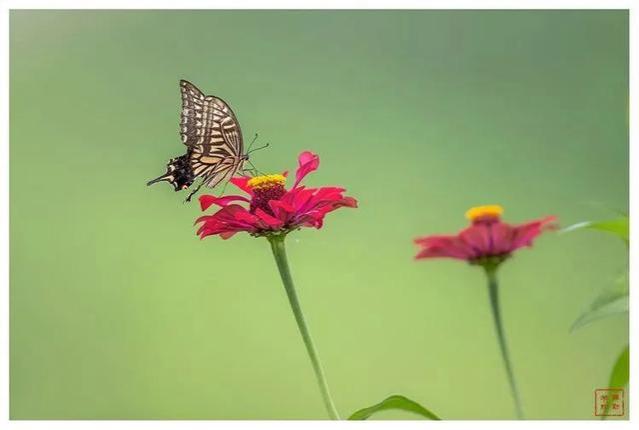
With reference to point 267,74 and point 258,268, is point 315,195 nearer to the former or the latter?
point 258,268

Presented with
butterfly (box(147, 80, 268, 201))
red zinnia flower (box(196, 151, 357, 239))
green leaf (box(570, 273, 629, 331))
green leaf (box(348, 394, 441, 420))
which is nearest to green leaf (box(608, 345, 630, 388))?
green leaf (box(570, 273, 629, 331))

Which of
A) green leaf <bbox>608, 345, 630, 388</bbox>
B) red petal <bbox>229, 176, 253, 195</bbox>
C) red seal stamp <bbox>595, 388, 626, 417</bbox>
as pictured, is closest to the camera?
green leaf <bbox>608, 345, 630, 388</bbox>

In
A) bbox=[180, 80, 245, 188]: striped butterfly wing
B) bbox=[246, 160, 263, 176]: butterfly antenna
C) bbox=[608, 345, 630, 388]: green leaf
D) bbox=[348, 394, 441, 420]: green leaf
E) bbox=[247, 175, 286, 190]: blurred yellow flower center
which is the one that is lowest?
bbox=[348, 394, 441, 420]: green leaf

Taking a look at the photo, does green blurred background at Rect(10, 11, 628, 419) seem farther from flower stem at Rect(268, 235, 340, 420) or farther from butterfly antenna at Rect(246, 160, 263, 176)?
flower stem at Rect(268, 235, 340, 420)

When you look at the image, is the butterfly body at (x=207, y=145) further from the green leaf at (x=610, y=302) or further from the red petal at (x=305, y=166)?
→ the green leaf at (x=610, y=302)

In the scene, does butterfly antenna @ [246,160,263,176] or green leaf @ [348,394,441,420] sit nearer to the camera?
green leaf @ [348,394,441,420]
